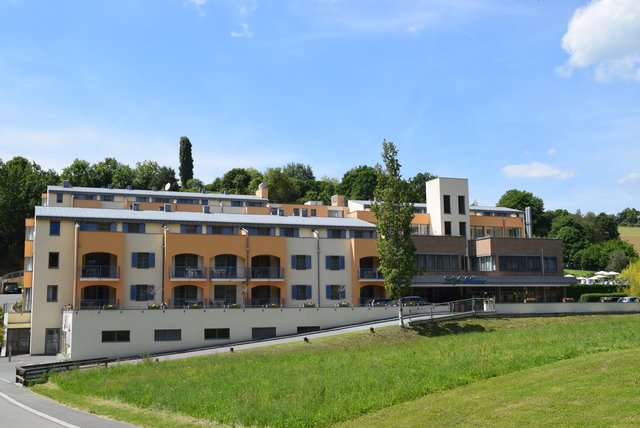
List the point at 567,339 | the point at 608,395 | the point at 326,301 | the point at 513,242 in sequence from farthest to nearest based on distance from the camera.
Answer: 1. the point at 513,242
2. the point at 326,301
3. the point at 567,339
4. the point at 608,395

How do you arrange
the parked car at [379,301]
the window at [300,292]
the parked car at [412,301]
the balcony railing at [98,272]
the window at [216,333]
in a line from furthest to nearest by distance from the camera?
1. the window at [300,292]
2. the parked car at [379,301]
3. the parked car at [412,301]
4. the balcony railing at [98,272]
5. the window at [216,333]

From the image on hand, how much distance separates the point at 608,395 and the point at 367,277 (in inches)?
1779

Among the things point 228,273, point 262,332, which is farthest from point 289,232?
point 262,332

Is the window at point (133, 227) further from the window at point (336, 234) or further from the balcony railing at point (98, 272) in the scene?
the window at point (336, 234)

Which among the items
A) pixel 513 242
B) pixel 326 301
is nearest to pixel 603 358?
pixel 326 301

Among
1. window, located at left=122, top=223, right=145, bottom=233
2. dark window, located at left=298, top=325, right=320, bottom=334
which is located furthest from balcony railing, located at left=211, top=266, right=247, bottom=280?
dark window, located at left=298, top=325, right=320, bottom=334

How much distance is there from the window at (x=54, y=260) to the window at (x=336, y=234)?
24507 mm

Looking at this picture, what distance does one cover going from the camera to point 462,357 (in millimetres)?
29688

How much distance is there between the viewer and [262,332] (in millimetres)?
54125

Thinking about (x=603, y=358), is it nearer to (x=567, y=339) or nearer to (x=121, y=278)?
(x=567, y=339)

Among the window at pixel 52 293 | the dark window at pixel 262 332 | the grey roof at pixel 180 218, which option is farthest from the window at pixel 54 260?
the dark window at pixel 262 332

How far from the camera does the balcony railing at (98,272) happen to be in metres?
54.8

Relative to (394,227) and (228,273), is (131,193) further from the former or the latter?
(394,227)

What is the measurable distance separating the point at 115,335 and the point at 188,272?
968cm
